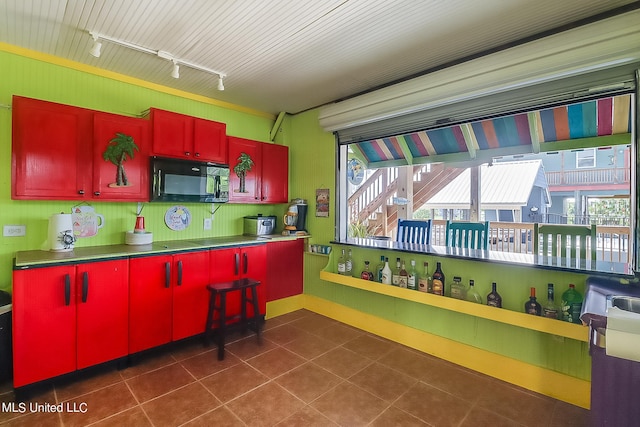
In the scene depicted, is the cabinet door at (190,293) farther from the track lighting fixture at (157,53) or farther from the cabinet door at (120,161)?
the track lighting fixture at (157,53)

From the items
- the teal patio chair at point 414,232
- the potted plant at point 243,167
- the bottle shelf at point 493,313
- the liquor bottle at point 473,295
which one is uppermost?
the potted plant at point 243,167

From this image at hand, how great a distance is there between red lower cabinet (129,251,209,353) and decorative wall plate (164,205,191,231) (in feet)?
2.27

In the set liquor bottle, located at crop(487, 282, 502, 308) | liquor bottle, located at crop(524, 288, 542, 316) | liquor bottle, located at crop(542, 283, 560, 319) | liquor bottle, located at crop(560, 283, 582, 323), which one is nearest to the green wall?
liquor bottle, located at crop(487, 282, 502, 308)

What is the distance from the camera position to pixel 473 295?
2.60 m

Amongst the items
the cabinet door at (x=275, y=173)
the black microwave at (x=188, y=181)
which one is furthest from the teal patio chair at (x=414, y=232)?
the black microwave at (x=188, y=181)

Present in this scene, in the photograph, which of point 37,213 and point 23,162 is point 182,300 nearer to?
point 37,213

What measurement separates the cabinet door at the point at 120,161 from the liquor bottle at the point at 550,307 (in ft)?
11.8

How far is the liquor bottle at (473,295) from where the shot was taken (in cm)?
258

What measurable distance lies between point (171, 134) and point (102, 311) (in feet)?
5.78

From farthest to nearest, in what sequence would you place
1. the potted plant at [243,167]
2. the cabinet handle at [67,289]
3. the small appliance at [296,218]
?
the small appliance at [296,218] < the potted plant at [243,167] < the cabinet handle at [67,289]

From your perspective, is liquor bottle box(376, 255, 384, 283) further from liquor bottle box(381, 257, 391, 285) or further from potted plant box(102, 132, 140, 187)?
potted plant box(102, 132, 140, 187)

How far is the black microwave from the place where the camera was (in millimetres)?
2988

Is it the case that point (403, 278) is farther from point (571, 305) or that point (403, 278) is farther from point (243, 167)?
point (243, 167)

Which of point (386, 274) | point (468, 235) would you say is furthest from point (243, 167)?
point (468, 235)
